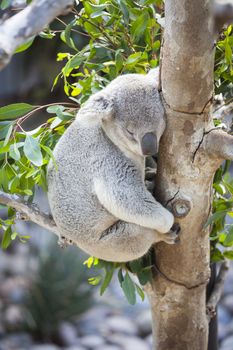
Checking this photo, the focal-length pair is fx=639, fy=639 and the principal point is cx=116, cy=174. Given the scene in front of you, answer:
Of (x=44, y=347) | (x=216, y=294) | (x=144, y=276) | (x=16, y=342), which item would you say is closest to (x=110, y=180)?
(x=144, y=276)

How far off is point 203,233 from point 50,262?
299 centimetres

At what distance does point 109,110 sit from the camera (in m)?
1.69

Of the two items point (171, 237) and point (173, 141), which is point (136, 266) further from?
point (173, 141)

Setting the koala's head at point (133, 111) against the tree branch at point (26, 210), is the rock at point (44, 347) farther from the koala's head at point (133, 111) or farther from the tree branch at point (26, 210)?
the koala's head at point (133, 111)

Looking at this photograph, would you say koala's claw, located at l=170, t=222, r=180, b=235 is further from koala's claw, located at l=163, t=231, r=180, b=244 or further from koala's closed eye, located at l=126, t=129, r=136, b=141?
koala's closed eye, located at l=126, t=129, r=136, b=141

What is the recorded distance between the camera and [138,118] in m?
1.71

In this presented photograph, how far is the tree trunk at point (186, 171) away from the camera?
1.45m

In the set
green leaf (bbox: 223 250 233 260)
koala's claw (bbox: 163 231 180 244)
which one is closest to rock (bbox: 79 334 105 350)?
green leaf (bbox: 223 250 233 260)

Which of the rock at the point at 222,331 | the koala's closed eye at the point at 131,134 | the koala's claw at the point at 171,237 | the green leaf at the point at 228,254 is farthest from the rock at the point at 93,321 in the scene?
the koala's closed eye at the point at 131,134

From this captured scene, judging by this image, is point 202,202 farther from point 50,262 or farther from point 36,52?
point 36,52

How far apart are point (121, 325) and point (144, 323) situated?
17 cm

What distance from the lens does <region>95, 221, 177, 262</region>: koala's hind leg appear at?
1.78 meters

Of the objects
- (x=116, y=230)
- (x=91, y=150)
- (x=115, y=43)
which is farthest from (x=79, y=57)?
(x=116, y=230)

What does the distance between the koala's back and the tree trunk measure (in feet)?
0.58
